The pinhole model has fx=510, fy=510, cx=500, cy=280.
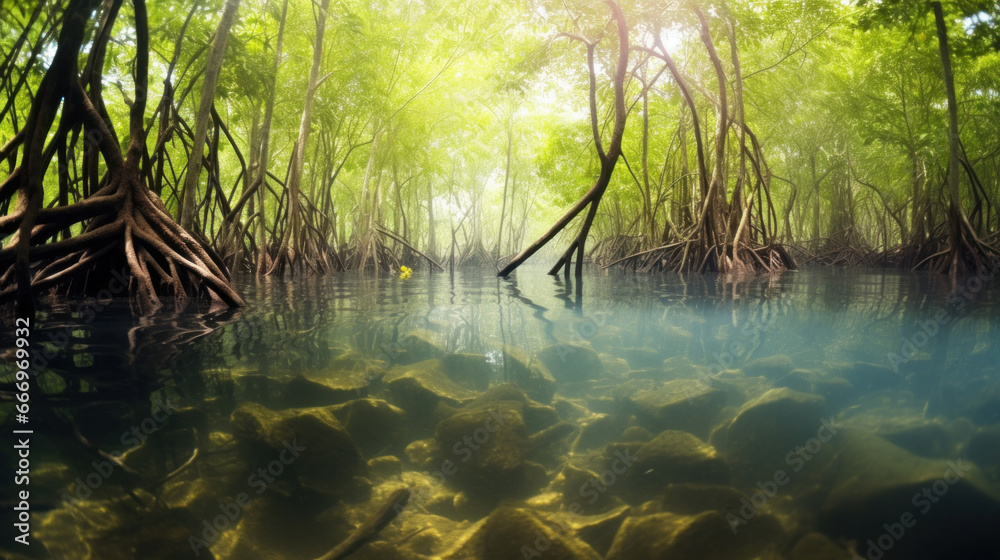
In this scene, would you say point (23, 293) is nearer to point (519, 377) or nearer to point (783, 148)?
point (519, 377)

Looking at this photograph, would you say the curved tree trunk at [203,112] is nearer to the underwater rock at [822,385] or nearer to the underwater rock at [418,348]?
the underwater rock at [418,348]

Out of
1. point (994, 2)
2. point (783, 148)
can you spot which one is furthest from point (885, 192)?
point (994, 2)

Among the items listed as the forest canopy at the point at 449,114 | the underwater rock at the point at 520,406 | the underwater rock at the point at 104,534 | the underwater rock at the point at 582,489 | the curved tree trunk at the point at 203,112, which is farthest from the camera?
the curved tree trunk at the point at 203,112

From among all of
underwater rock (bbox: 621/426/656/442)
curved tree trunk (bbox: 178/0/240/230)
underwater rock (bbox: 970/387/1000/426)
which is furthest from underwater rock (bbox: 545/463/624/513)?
curved tree trunk (bbox: 178/0/240/230)

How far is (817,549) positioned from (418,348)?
163cm

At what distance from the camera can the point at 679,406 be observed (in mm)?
1407

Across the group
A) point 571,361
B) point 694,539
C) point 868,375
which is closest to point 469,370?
point 571,361

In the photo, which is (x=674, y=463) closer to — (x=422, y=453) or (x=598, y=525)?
(x=598, y=525)

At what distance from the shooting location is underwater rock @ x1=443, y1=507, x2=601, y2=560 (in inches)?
34.1

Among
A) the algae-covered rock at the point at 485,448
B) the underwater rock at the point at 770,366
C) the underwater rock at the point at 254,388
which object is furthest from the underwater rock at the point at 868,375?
the underwater rock at the point at 254,388

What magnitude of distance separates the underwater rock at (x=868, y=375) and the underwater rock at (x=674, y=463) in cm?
67

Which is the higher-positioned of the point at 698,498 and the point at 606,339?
the point at 606,339

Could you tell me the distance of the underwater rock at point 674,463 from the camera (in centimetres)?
106

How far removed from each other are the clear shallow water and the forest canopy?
4.88 feet
